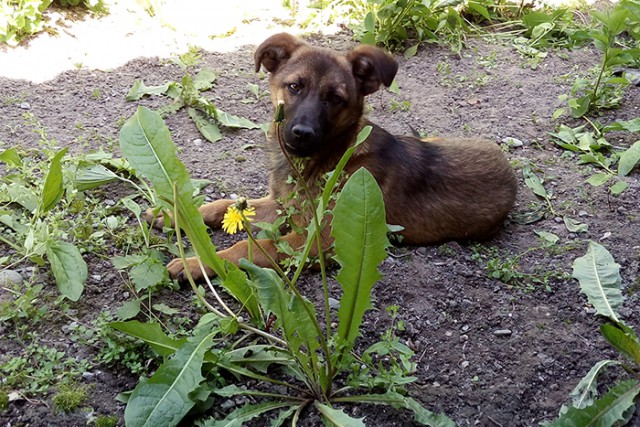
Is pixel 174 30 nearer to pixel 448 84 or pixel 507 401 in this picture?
pixel 448 84

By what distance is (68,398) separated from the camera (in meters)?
2.75

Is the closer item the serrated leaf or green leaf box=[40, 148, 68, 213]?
the serrated leaf

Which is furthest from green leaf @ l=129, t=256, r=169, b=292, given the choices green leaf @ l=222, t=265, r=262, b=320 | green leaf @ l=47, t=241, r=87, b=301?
green leaf @ l=222, t=265, r=262, b=320

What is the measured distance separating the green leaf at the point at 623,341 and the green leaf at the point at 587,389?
0.09m

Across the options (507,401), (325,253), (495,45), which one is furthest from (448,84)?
(507,401)

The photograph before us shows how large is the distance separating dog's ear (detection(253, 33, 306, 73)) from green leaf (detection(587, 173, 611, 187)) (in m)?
2.13

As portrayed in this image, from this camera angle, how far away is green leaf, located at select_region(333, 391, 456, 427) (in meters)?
2.70

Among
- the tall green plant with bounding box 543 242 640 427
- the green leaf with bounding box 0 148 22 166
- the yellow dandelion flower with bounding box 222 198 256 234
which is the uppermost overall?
the yellow dandelion flower with bounding box 222 198 256 234

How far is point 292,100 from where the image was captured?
4344 mm

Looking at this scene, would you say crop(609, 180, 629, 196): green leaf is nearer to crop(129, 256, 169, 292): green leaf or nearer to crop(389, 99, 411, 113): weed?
crop(389, 99, 411, 113): weed

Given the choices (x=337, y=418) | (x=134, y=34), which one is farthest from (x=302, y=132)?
(x=134, y=34)

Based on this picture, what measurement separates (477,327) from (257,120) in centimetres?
278

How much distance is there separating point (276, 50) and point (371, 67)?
638 mm

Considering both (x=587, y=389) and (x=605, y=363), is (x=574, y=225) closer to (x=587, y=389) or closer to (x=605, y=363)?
(x=605, y=363)
